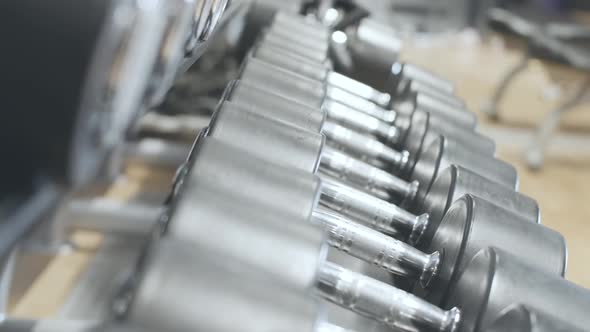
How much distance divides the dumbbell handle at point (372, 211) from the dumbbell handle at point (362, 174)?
3cm

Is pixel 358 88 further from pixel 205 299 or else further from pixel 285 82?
pixel 205 299

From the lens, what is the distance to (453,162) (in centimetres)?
57

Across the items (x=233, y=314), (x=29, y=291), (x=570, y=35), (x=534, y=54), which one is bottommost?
(x=29, y=291)

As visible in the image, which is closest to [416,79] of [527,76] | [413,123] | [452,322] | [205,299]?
[413,123]

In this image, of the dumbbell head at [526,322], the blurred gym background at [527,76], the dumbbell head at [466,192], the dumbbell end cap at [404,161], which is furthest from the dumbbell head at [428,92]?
the dumbbell head at [526,322]

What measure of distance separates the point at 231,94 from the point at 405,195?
218 mm

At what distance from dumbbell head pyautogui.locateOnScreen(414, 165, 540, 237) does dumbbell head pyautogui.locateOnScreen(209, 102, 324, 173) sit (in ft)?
0.47

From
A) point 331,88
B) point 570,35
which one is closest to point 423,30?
point 570,35

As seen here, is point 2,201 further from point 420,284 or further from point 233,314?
point 420,284

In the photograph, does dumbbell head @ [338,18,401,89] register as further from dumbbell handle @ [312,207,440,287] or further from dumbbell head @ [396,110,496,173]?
dumbbell handle @ [312,207,440,287]

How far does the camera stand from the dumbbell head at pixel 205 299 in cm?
27

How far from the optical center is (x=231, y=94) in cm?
51

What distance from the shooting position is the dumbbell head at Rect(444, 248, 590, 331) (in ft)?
1.20

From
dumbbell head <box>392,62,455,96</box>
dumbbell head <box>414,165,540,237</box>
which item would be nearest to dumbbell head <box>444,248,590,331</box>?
dumbbell head <box>414,165,540,237</box>
